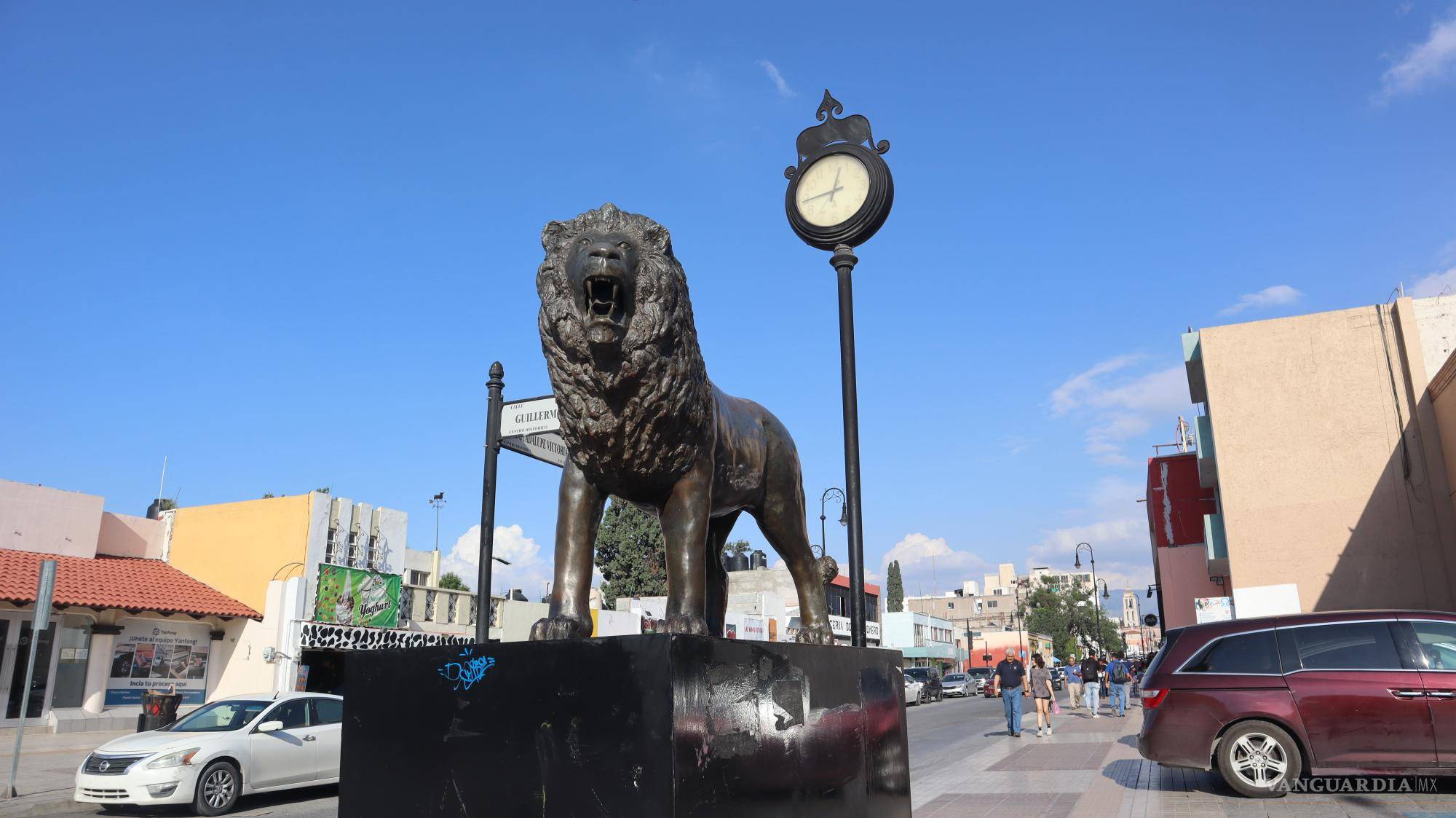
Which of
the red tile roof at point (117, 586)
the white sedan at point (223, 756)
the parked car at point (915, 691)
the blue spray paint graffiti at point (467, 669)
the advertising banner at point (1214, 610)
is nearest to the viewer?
the blue spray paint graffiti at point (467, 669)

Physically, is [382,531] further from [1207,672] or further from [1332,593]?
[1332,593]

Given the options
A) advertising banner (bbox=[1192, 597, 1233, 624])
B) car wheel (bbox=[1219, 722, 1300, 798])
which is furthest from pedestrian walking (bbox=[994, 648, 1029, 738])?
car wheel (bbox=[1219, 722, 1300, 798])

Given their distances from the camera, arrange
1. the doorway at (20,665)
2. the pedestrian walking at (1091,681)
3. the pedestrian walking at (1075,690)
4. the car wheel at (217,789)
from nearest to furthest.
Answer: the car wheel at (217,789), the doorway at (20,665), the pedestrian walking at (1091,681), the pedestrian walking at (1075,690)

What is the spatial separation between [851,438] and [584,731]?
230 cm

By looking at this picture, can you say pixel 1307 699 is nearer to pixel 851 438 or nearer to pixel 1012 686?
pixel 851 438

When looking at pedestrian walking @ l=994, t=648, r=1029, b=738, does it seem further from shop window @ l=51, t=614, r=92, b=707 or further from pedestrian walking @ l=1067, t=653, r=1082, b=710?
shop window @ l=51, t=614, r=92, b=707

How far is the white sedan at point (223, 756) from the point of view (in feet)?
32.5

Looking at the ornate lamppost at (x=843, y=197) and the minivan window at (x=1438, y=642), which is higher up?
the ornate lamppost at (x=843, y=197)

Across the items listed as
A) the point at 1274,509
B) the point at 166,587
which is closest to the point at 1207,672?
the point at 1274,509

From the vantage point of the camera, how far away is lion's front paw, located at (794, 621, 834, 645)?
3.94 metres

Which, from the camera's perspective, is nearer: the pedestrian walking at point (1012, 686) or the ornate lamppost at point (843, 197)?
the ornate lamppost at point (843, 197)

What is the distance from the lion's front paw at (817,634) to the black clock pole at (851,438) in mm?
114

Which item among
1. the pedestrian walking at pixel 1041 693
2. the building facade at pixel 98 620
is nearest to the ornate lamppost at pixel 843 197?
the pedestrian walking at pixel 1041 693

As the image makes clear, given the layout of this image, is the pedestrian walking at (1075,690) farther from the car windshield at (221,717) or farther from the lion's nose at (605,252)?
the lion's nose at (605,252)
